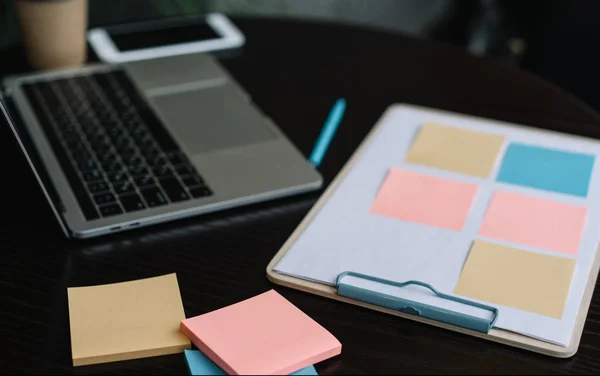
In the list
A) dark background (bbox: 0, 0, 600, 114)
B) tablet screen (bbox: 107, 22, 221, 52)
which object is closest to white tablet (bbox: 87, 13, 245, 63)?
tablet screen (bbox: 107, 22, 221, 52)

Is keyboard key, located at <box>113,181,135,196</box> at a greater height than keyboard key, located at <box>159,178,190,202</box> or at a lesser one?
lesser

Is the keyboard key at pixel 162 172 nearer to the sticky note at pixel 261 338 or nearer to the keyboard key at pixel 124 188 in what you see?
the keyboard key at pixel 124 188

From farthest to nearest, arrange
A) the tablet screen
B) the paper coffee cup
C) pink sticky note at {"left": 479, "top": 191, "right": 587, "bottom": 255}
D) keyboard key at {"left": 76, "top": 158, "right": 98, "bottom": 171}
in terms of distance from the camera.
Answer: the tablet screen
the paper coffee cup
keyboard key at {"left": 76, "top": 158, "right": 98, "bottom": 171}
pink sticky note at {"left": 479, "top": 191, "right": 587, "bottom": 255}

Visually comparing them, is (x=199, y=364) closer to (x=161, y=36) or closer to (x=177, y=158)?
(x=177, y=158)

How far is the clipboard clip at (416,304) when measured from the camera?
63cm

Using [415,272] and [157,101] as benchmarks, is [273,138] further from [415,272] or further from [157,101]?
[415,272]

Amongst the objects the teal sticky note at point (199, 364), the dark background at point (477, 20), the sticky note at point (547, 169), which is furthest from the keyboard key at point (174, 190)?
the dark background at point (477, 20)

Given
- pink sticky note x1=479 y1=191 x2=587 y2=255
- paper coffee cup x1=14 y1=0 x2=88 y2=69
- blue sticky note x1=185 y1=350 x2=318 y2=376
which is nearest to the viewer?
blue sticky note x1=185 y1=350 x2=318 y2=376

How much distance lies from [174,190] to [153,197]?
0.02 meters

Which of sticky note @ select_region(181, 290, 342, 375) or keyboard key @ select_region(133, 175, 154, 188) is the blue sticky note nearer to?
sticky note @ select_region(181, 290, 342, 375)

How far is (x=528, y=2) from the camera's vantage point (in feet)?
7.77

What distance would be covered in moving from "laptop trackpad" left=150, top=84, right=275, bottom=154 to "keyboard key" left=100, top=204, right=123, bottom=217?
0.13m

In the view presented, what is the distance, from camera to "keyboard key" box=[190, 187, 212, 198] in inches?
31.4

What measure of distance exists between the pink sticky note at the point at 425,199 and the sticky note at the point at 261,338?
0.61ft
